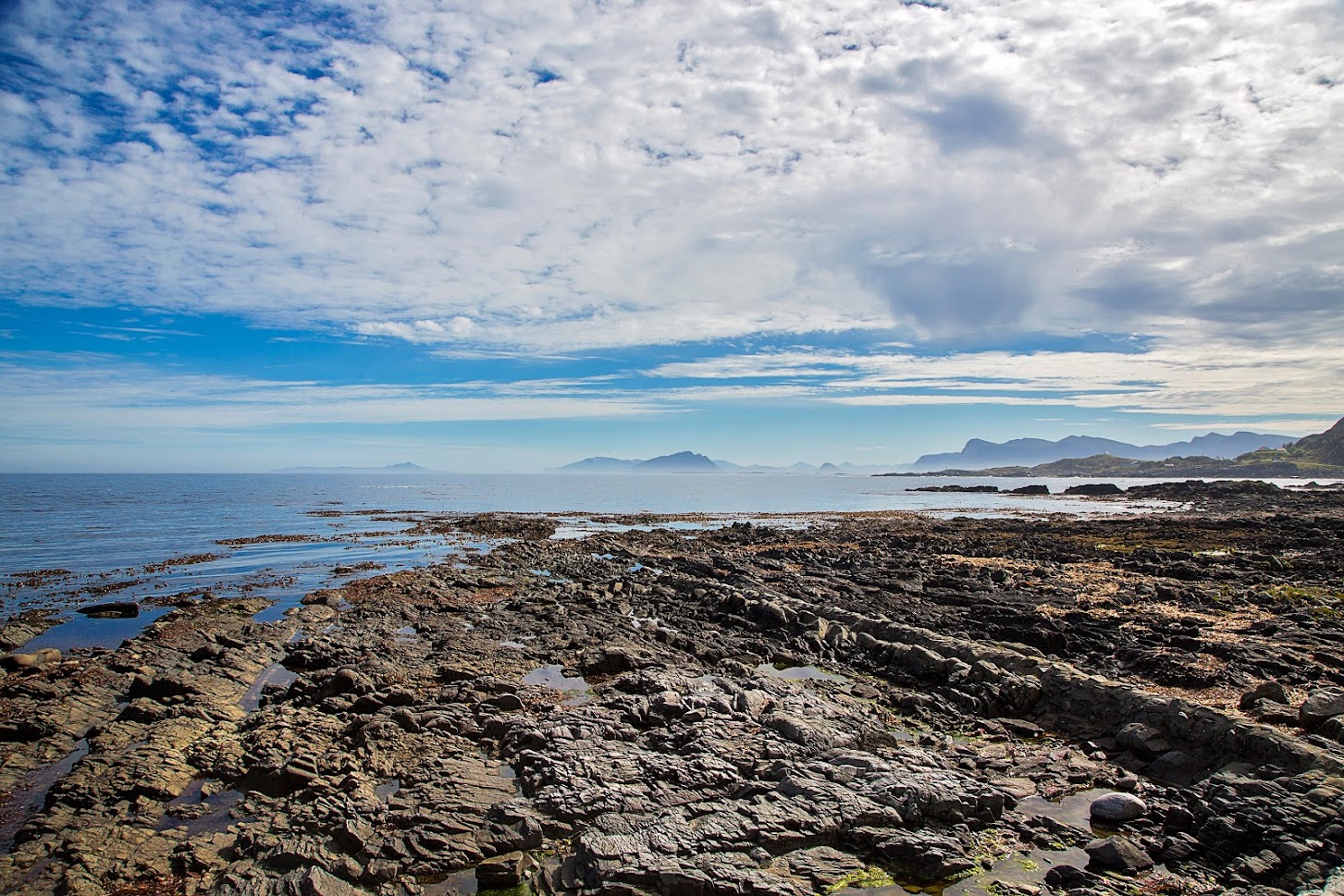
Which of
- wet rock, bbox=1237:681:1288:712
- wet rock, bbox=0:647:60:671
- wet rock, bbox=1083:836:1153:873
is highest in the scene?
wet rock, bbox=0:647:60:671

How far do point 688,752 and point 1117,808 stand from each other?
25.7 feet

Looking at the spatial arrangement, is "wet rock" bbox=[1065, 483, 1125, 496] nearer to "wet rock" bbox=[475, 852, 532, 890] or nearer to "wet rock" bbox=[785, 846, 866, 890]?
"wet rock" bbox=[785, 846, 866, 890]

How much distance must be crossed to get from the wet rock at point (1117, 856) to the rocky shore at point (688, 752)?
0.11ft

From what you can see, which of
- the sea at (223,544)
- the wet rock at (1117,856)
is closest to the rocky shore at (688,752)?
the wet rock at (1117,856)

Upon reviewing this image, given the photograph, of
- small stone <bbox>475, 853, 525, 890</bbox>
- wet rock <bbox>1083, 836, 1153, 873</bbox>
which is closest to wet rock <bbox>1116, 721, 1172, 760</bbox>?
wet rock <bbox>1083, 836, 1153, 873</bbox>

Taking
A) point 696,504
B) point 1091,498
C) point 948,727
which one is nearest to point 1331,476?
point 1091,498

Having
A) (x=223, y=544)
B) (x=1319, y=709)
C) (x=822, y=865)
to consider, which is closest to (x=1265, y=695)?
(x=1319, y=709)

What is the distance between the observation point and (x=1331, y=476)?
162 metres

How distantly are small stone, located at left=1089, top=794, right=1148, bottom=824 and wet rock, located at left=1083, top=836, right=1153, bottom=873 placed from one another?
1.05m

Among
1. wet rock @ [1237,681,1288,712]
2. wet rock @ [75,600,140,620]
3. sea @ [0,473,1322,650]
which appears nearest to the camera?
wet rock @ [1237,681,1288,712]

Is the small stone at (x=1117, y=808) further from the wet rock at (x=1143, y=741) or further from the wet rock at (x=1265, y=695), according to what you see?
the wet rock at (x=1265, y=695)

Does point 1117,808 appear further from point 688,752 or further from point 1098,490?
point 1098,490

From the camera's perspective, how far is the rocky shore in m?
9.91

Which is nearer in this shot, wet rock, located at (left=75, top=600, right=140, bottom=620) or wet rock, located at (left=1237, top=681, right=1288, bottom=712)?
wet rock, located at (left=1237, top=681, right=1288, bottom=712)
